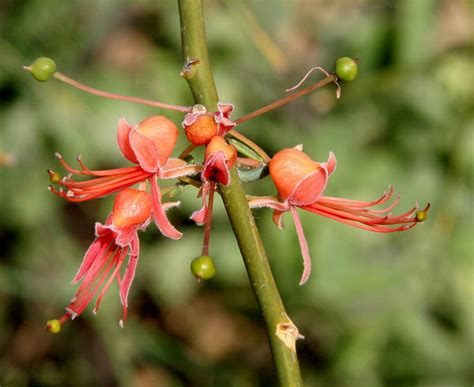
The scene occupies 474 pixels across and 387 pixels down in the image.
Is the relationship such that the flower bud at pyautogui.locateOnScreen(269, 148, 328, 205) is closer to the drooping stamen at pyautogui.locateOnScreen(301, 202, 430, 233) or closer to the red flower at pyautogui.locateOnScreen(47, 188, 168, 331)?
the drooping stamen at pyautogui.locateOnScreen(301, 202, 430, 233)

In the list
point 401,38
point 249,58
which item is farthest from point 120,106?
point 401,38

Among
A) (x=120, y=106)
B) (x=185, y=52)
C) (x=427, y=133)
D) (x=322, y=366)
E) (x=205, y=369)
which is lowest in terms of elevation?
(x=185, y=52)

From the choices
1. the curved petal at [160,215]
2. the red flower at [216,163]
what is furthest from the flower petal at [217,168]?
the curved petal at [160,215]

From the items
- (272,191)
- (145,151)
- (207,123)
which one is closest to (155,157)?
(145,151)

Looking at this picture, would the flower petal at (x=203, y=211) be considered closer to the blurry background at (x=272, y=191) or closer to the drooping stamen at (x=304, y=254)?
the drooping stamen at (x=304, y=254)

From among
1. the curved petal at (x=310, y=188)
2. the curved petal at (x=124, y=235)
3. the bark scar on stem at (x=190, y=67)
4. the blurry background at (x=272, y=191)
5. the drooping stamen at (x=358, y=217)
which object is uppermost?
the blurry background at (x=272, y=191)

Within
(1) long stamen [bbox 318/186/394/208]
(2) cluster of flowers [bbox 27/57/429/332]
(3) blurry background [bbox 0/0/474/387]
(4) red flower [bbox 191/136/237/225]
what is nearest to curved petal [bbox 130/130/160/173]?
(2) cluster of flowers [bbox 27/57/429/332]

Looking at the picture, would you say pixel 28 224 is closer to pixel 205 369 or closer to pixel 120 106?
pixel 120 106
